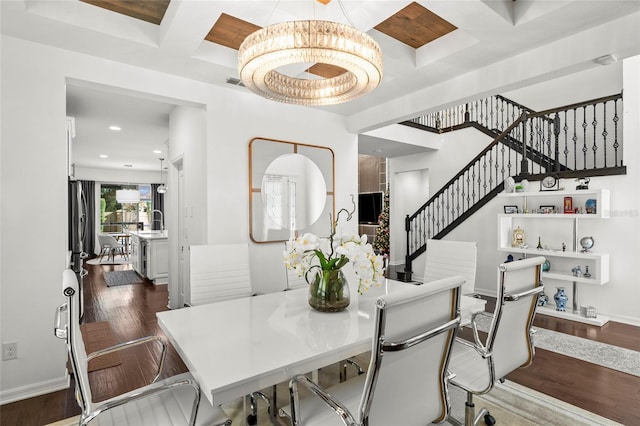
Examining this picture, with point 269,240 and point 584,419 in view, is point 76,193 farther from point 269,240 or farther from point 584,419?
point 584,419

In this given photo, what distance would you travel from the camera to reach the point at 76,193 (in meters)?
3.95

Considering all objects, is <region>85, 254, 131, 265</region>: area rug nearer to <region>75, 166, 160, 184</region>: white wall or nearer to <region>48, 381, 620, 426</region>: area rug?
<region>75, 166, 160, 184</region>: white wall

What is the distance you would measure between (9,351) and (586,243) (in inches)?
227

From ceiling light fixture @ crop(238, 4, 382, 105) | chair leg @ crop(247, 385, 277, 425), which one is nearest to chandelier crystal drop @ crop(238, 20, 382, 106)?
ceiling light fixture @ crop(238, 4, 382, 105)

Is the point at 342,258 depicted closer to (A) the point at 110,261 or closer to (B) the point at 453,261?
(B) the point at 453,261

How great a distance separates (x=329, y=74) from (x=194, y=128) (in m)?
1.61

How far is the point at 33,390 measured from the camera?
2.47m

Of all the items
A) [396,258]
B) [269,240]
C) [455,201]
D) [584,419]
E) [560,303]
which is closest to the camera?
[584,419]

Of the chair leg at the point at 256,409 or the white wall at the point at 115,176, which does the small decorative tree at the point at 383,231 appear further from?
the white wall at the point at 115,176

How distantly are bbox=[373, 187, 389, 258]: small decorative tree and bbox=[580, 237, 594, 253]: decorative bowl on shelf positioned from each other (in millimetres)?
4095

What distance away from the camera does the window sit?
35.6 ft

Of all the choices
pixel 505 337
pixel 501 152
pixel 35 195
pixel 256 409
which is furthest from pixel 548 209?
pixel 35 195

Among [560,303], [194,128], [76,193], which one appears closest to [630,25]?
[560,303]

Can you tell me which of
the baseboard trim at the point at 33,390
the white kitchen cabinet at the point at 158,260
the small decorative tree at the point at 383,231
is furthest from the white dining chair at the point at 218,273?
the small decorative tree at the point at 383,231
